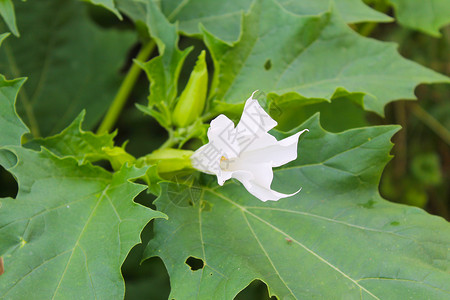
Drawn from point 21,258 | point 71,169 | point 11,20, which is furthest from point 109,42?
point 21,258

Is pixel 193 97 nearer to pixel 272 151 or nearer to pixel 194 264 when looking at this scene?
pixel 272 151

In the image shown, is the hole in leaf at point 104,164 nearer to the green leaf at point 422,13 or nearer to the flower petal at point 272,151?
the flower petal at point 272,151

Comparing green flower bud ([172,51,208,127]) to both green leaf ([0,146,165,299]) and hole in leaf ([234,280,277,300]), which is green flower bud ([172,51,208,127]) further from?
hole in leaf ([234,280,277,300])

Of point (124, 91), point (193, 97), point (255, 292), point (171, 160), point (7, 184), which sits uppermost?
point (193, 97)

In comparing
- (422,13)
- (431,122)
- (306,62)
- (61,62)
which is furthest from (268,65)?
(431,122)

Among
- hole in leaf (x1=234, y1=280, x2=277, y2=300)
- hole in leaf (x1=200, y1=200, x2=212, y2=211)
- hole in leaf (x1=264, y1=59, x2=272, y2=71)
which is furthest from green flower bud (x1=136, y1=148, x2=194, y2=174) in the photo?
hole in leaf (x1=234, y1=280, x2=277, y2=300)

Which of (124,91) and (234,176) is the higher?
(234,176)

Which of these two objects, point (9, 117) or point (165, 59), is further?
point (165, 59)

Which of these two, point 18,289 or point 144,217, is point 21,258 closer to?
point 18,289
